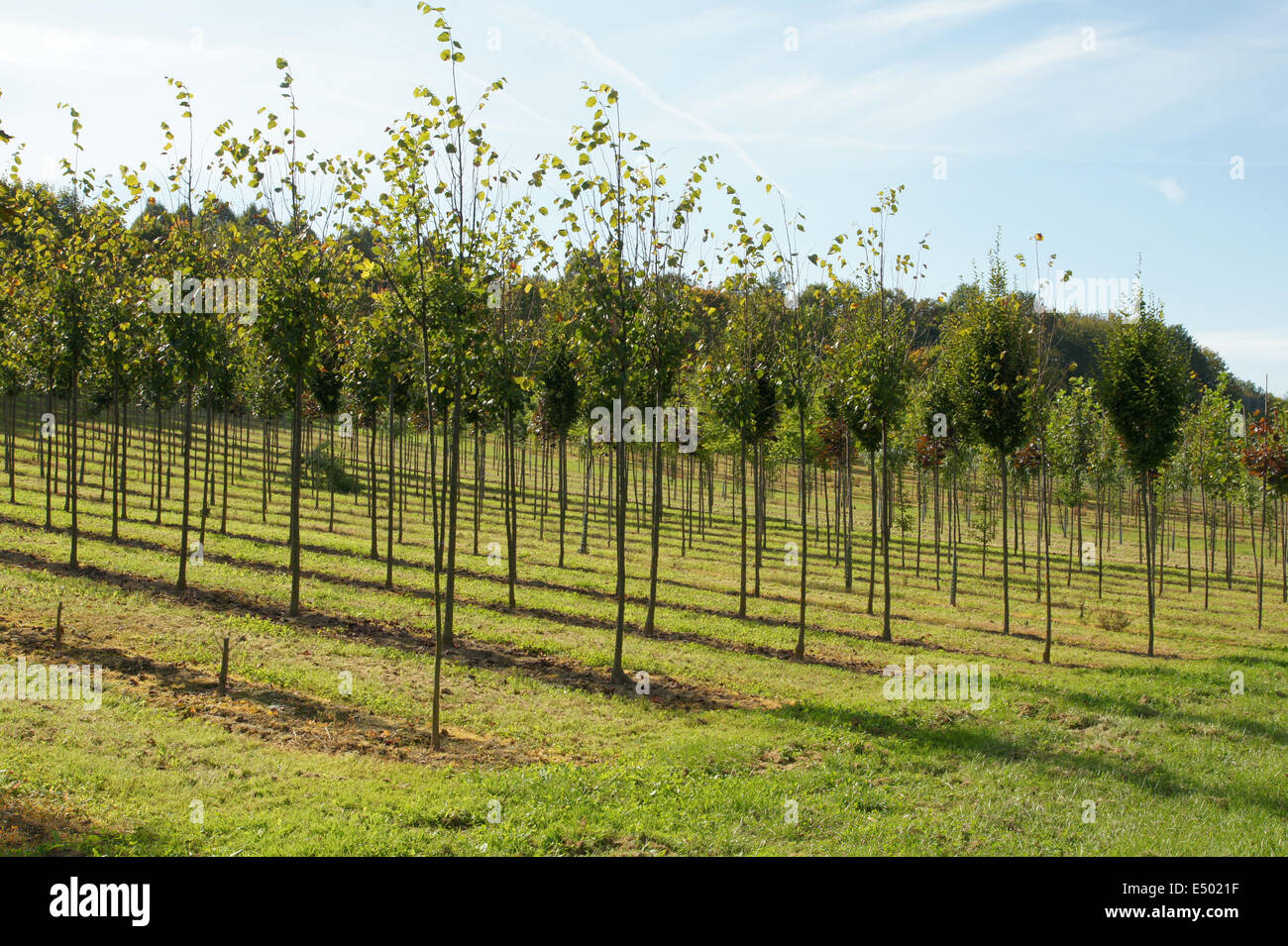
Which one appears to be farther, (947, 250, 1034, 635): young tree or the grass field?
(947, 250, 1034, 635): young tree

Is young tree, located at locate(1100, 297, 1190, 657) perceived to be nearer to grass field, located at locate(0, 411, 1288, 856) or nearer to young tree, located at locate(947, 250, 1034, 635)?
young tree, located at locate(947, 250, 1034, 635)

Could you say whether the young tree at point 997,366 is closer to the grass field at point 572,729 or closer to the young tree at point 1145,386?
the young tree at point 1145,386

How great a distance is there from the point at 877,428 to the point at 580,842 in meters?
16.4

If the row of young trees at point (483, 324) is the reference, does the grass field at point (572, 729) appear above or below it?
below

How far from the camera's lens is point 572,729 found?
12.0m

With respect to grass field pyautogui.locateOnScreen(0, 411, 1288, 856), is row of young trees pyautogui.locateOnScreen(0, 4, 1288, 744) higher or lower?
higher

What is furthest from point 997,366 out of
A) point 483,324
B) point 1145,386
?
point 483,324

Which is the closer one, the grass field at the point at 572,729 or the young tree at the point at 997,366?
the grass field at the point at 572,729

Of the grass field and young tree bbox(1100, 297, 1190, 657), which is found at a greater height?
young tree bbox(1100, 297, 1190, 657)

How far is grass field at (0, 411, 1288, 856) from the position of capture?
323 inches

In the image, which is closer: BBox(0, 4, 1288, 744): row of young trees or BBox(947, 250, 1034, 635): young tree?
BBox(0, 4, 1288, 744): row of young trees

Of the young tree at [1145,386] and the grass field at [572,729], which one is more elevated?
the young tree at [1145,386]

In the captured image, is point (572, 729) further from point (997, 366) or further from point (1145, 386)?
point (1145, 386)

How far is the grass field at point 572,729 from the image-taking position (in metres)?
8.21
